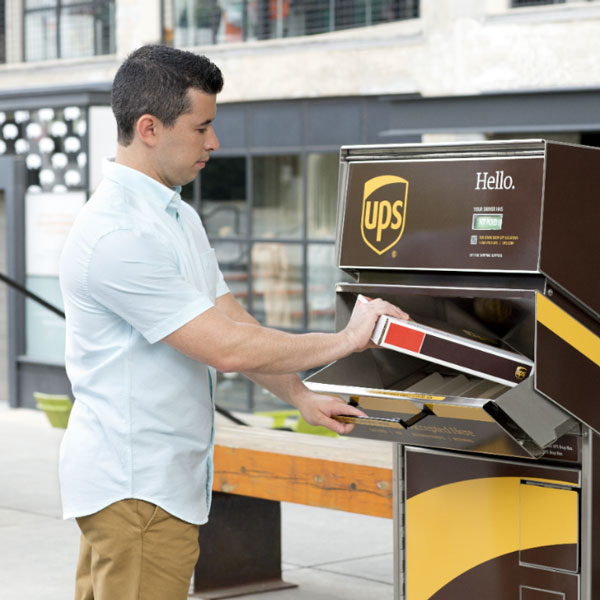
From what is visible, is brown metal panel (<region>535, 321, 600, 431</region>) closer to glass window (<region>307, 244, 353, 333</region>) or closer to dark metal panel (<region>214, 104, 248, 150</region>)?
glass window (<region>307, 244, 353, 333</region>)

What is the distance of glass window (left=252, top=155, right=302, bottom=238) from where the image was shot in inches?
498

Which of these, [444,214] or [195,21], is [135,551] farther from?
[195,21]

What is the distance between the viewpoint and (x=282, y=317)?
12914 mm

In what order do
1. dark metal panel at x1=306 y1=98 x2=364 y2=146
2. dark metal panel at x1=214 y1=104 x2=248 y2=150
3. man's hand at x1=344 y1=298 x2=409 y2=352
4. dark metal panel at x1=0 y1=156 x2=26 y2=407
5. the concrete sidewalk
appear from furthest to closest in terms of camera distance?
1. dark metal panel at x1=0 y1=156 x2=26 y2=407
2. dark metal panel at x1=214 y1=104 x2=248 y2=150
3. dark metal panel at x1=306 y1=98 x2=364 y2=146
4. the concrete sidewalk
5. man's hand at x1=344 y1=298 x2=409 y2=352

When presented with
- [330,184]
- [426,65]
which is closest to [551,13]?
[426,65]

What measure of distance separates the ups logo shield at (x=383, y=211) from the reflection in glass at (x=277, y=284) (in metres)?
8.86

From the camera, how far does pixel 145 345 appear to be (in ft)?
9.28

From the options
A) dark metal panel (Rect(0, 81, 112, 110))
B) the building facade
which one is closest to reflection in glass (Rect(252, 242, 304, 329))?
the building facade

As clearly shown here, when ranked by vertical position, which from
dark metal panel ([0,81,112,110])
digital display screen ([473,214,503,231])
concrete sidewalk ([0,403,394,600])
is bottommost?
concrete sidewalk ([0,403,394,600])

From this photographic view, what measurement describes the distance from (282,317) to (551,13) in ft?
13.6

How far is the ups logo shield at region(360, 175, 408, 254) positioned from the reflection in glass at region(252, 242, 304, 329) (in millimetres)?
8857

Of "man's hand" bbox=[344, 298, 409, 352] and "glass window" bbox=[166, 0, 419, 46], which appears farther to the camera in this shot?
"glass window" bbox=[166, 0, 419, 46]

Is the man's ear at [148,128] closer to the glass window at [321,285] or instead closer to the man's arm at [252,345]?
the man's arm at [252,345]

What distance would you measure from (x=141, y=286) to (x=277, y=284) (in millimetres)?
10146
